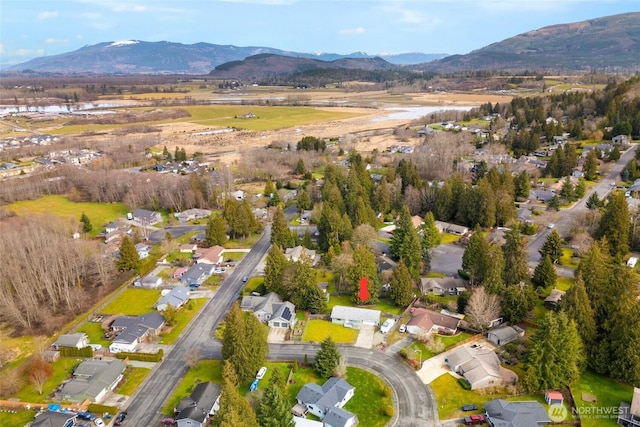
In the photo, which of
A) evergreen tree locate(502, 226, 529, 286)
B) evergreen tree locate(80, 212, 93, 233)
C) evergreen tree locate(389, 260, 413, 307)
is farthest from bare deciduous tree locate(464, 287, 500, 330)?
evergreen tree locate(80, 212, 93, 233)

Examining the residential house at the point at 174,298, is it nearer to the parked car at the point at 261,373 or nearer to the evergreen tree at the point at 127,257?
the evergreen tree at the point at 127,257

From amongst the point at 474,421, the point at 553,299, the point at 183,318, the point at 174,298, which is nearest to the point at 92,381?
the point at 183,318

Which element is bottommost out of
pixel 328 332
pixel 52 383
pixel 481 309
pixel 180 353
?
pixel 52 383

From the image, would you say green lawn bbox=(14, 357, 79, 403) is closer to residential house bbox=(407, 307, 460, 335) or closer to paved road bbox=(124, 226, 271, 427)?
paved road bbox=(124, 226, 271, 427)

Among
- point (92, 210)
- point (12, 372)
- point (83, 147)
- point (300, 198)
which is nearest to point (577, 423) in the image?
point (12, 372)

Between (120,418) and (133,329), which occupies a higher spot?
(133,329)

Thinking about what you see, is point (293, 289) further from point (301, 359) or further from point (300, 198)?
point (300, 198)

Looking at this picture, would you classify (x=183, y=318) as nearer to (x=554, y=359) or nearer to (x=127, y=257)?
(x=127, y=257)
